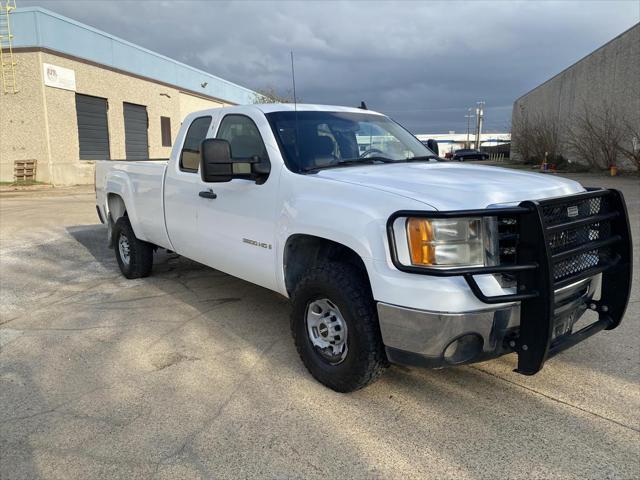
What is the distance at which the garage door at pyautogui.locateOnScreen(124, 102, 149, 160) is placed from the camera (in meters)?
27.7

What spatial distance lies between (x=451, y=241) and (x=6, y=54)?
24.3 meters

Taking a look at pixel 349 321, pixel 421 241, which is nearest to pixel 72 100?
pixel 349 321

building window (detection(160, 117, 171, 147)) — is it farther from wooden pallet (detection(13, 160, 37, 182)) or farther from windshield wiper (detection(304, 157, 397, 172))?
windshield wiper (detection(304, 157, 397, 172))

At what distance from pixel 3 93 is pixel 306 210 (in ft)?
76.0

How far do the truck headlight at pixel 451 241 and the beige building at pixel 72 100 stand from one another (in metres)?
22.9

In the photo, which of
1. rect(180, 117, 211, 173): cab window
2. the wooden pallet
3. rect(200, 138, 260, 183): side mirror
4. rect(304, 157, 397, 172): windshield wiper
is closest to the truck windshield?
rect(304, 157, 397, 172): windshield wiper

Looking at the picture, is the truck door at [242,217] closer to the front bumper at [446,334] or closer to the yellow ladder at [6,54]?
the front bumper at [446,334]

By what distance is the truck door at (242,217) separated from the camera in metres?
3.92

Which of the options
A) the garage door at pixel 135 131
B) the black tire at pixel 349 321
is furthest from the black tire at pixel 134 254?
the garage door at pixel 135 131

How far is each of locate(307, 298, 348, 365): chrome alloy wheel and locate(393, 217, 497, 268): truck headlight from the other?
768 mm

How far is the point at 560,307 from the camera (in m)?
3.06

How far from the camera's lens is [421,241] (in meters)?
2.75

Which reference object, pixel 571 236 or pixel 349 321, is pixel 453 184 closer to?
pixel 571 236

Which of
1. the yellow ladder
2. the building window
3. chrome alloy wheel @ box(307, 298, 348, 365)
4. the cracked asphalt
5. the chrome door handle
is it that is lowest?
the cracked asphalt
